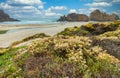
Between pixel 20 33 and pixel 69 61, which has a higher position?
pixel 69 61

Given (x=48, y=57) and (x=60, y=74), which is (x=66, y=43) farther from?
(x=60, y=74)

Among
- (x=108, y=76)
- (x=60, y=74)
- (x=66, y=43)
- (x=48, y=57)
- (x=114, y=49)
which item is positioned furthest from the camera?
(x=114, y=49)

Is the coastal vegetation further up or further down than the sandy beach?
further up

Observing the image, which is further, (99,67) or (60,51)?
(60,51)

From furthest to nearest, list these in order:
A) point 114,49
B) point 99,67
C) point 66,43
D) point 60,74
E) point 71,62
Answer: point 114,49 < point 66,43 < point 71,62 < point 99,67 < point 60,74

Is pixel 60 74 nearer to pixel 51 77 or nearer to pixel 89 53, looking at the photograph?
pixel 51 77

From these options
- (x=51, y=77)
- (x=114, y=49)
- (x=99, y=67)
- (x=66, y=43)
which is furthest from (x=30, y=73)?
(x=114, y=49)

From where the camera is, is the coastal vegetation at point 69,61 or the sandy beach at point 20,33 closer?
the coastal vegetation at point 69,61

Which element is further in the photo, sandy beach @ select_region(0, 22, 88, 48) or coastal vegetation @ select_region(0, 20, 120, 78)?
sandy beach @ select_region(0, 22, 88, 48)

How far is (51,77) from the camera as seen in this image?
6.82 metres

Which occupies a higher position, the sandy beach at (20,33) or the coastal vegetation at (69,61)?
the coastal vegetation at (69,61)

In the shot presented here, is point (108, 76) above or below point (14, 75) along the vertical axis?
above

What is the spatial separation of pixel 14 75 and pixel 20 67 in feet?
1.65

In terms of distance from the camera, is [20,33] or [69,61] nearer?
[69,61]
